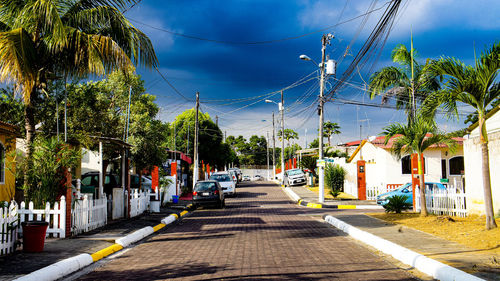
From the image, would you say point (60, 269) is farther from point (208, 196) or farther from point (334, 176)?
point (334, 176)

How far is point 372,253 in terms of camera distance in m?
9.69

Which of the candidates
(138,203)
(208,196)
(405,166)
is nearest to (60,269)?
(138,203)

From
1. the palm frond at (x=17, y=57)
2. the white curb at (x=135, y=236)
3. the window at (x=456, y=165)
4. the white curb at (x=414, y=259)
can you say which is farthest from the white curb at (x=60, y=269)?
the window at (x=456, y=165)

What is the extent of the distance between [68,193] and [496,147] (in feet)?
40.9

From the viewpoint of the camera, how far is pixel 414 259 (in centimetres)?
821

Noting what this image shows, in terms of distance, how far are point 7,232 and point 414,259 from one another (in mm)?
A: 8243

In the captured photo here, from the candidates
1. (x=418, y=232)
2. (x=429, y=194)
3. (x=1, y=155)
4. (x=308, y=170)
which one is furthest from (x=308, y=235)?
(x=308, y=170)

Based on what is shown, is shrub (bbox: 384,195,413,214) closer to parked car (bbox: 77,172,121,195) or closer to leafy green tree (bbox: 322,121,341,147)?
parked car (bbox: 77,172,121,195)

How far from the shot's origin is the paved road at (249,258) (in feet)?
24.1

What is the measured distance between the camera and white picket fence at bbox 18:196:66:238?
1086 cm

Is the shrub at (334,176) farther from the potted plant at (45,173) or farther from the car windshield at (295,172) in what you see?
the potted plant at (45,173)

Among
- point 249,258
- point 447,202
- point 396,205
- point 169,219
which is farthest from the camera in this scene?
point 169,219

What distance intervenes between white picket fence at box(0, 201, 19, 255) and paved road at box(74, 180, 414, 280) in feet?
6.94

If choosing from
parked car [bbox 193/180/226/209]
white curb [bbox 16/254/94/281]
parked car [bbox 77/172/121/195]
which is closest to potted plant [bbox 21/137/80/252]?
white curb [bbox 16/254/94/281]
